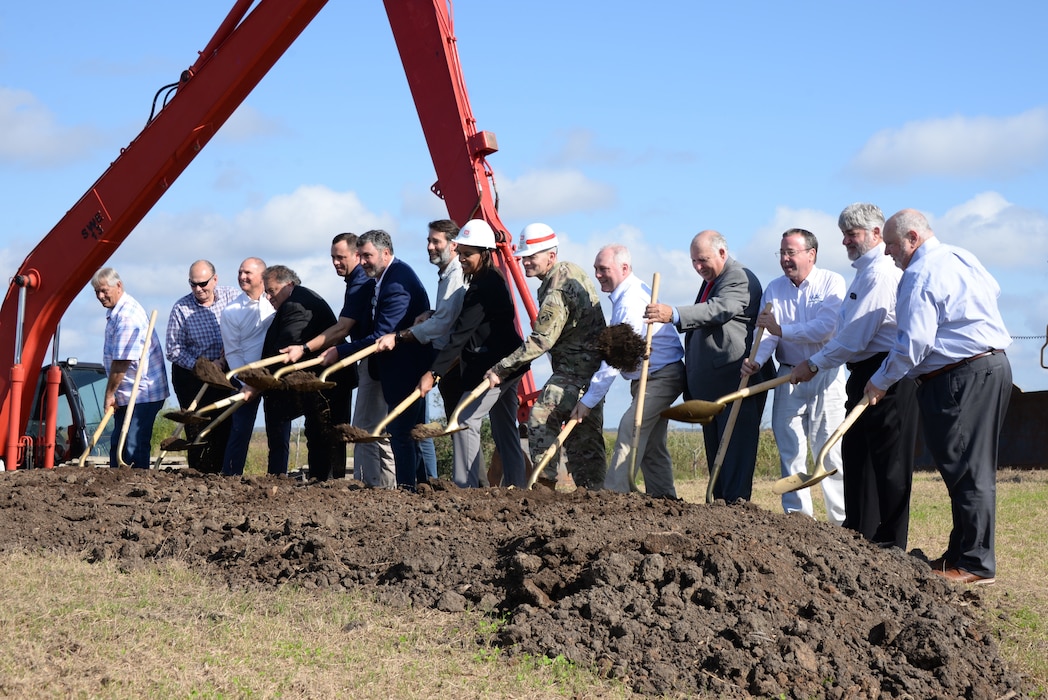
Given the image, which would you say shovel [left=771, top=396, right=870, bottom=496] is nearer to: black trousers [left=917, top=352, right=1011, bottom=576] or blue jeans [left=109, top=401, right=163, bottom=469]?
black trousers [left=917, top=352, right=1011, bottom=576]

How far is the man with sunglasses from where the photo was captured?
9523 mm

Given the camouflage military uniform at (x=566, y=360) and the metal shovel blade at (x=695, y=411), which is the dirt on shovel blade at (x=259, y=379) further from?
the metal shovel blade at (x=695, y=411)

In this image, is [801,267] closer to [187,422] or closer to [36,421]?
[187,422]

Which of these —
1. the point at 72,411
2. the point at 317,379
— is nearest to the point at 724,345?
the point at 317,379

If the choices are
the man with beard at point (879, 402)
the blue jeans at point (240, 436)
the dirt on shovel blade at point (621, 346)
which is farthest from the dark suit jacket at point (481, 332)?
the man with beard at point (879, 402)

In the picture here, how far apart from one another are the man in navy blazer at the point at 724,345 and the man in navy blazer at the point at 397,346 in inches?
81.4

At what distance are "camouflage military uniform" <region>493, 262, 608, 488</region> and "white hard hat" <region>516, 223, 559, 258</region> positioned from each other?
16 centimetres

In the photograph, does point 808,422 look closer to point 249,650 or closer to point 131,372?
point 249,650

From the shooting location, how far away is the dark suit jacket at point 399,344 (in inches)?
323

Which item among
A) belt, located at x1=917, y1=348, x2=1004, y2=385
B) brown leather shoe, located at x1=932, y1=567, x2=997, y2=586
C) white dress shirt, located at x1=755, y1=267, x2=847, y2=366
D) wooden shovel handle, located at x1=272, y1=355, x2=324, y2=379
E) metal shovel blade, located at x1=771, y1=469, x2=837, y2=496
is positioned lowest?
brown leather shoe, located at x1=932, y1=567, x2=997, y2=586

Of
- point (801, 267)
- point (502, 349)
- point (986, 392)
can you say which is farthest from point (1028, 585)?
point (502, 349)

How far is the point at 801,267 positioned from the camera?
7.02 meters

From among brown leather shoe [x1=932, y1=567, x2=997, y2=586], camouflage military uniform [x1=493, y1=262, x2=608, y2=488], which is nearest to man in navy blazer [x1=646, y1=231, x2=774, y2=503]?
Answer: camouflage military uniform [x1=493, y1=262, x2=608, y2=488]

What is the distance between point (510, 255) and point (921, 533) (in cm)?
387
